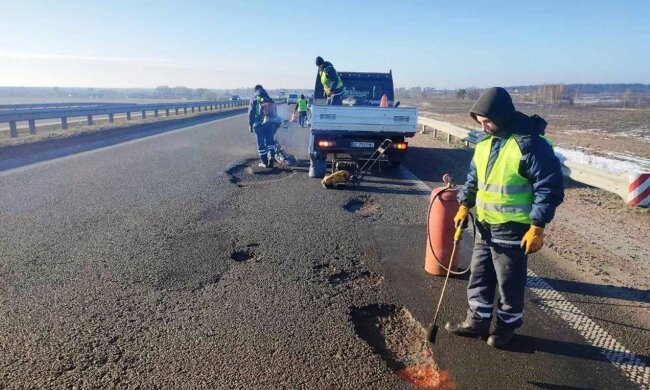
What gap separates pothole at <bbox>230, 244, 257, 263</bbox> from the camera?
516 cm

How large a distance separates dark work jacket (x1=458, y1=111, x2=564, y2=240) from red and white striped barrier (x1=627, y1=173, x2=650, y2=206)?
4644mm

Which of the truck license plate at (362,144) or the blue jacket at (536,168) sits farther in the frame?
the truck license plate at (362,144)

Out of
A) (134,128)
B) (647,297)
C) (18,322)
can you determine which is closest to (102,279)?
(18,322)

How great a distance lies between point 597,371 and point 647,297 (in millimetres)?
1727

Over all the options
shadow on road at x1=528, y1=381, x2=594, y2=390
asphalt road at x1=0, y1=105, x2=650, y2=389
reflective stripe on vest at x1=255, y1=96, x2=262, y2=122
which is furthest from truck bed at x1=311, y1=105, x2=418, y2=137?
shadow on road at x1=528, y1=381, x2=594, y2=390

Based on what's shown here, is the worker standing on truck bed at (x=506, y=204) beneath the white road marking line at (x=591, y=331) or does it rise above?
above

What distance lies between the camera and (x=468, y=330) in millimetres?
3674

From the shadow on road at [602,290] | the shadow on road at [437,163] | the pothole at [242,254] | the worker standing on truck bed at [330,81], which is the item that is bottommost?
the shadow on road at [602,290]

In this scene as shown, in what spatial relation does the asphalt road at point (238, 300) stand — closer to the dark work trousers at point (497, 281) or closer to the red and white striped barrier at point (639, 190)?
the dark work trousers at point (497, 281)

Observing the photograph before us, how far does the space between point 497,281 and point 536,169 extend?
0.98 metres

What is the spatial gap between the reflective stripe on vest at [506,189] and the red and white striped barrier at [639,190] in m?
4.67

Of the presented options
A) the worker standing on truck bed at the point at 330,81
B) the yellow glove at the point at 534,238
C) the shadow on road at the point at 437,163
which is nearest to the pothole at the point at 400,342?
the yellow glove at the point at 534,238

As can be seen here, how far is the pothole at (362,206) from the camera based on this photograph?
731 cm

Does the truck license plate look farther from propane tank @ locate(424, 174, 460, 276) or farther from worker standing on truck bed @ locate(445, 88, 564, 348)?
worker standing on truck bed @ locate(445, 88, 564, 348)
